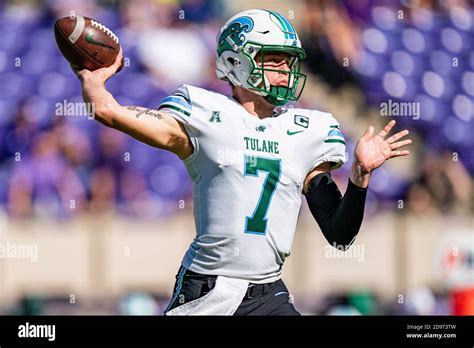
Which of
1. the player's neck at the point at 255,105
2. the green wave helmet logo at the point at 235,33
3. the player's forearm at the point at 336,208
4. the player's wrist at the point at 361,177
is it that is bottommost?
the player's forearm at the point at 336,208

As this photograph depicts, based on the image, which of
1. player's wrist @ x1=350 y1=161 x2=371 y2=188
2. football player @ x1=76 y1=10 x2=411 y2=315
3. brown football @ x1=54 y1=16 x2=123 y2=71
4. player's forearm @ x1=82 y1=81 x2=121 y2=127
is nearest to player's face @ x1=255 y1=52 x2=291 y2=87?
football player @ x1=76 y1=10 x2=411 y2=315

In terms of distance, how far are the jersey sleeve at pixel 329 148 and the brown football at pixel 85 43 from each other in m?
0.82

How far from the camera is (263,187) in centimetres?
394

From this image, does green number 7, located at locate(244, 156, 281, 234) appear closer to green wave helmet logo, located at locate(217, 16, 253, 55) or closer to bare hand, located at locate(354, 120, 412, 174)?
bare hand, located at locate(354, 120, 412, 174)

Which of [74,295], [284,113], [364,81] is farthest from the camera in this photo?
[364,81]

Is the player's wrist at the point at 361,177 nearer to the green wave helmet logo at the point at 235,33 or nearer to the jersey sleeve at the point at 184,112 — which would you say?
the jersey sleeve at the point at 184,112

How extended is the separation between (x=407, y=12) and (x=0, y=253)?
367 centimetres

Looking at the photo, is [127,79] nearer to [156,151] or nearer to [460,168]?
[156,151]

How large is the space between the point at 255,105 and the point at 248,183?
36 cm

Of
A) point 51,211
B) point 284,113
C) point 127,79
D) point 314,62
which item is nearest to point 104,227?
point 51,211

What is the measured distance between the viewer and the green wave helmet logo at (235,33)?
419 cm

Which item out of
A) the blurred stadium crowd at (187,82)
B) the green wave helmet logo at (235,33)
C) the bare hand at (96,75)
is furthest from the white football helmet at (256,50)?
the blurred stadium crowd at (187,82)
